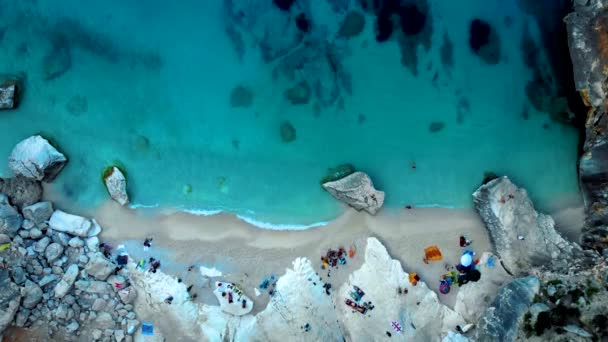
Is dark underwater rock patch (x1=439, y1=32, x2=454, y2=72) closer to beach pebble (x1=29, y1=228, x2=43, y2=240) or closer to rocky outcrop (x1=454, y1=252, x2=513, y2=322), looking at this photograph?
rocky outcrop (x1=454, y1=252, x2=513, y2=322)

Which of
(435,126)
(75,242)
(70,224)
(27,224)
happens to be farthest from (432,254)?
(27,224)

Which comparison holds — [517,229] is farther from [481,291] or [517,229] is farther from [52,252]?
[52,252]

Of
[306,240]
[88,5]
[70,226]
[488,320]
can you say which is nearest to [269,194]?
[306,240]

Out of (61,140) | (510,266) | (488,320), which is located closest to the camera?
(488,320)

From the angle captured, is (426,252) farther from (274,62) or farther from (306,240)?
(274,62)

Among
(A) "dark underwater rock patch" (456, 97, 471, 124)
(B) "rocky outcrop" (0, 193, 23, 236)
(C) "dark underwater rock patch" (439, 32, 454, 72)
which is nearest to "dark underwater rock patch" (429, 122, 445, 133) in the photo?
(A) "dark underwater rock patch" (456, 97, 471, 124)
